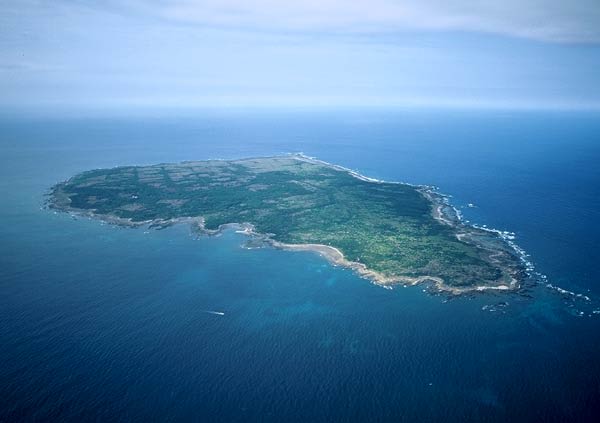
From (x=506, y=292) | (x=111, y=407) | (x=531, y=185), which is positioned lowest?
(x=111, y=407)

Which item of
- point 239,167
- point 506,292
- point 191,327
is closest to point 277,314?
point 191,327

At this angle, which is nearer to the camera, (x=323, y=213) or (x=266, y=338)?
(x=266, y=338)

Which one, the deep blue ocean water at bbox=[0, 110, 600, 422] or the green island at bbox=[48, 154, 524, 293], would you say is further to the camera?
the green island at bbox=[48, 154, 524, 293]

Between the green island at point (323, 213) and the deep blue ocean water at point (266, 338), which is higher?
the green island at point (323, 213)

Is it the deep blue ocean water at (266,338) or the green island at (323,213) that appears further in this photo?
the green island at (323,213)

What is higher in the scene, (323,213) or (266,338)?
(323,213)

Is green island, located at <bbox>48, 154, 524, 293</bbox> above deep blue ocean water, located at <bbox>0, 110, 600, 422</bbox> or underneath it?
above

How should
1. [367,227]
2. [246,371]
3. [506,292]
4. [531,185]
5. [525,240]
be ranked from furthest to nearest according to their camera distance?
[531,185] < [367,227] < [525,240] < [506,292] < [246,371]

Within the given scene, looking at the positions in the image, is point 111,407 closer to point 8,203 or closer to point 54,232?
point 54,232
